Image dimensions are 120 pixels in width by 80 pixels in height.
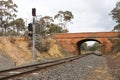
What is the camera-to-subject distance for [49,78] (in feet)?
43.8

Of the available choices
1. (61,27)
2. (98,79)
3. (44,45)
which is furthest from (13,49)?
(61,27)

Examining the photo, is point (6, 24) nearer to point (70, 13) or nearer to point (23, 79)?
point (70, 13)

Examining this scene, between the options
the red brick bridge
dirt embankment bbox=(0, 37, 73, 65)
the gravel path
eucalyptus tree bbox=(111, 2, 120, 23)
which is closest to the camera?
the gravel path

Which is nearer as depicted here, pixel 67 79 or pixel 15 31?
pixel 67 79

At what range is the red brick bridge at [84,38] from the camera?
68.8 metres

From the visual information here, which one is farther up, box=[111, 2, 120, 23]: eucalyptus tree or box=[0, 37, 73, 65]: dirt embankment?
box=[111, 2, 120, 23]: eucalyptus tree

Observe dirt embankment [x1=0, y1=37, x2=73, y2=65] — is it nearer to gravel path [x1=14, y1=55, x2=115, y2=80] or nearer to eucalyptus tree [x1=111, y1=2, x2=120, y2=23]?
gravel path [x1=14, y1=55, x2=115, y2=80]

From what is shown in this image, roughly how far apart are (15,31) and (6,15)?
53.8ft

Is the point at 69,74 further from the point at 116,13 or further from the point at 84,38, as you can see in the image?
the point at 116,13

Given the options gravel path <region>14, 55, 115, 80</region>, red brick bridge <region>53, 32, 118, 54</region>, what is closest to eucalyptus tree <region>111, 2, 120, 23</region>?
red brick bridge <region>53, 32, 118, 54</region>

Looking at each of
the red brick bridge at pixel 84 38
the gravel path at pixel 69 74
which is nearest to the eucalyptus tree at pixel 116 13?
the red brick bridge at pixel 84 38

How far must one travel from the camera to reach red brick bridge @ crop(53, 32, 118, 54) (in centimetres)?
6875

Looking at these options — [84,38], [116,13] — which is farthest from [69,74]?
[116,13]

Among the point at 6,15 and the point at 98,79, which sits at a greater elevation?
the point at 6,15
